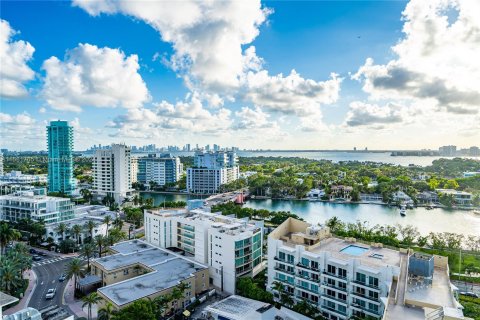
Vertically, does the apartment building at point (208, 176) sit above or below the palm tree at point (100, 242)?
above

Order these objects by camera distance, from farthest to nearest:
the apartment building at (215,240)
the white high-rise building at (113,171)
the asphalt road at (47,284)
Result: 1. the white high-rise building at (113,171)
2. the apartment building at (215,240)
3. the asphalt road at (47,284)

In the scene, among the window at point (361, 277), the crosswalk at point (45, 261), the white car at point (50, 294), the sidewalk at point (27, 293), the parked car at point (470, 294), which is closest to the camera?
the window at point (361, 277)

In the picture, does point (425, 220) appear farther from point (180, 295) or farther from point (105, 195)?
point (105, 195)

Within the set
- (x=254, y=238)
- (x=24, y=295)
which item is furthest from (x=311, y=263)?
(x=24, y=295)

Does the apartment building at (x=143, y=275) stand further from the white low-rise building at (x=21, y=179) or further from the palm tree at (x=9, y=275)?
the white low-rise building at (x=21, y=179)

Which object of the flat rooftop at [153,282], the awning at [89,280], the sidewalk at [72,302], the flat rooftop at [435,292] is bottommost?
the sidewalk at [72,302]

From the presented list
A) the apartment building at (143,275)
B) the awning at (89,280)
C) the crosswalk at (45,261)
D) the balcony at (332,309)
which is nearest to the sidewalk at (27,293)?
the crosswalk at (45,261)

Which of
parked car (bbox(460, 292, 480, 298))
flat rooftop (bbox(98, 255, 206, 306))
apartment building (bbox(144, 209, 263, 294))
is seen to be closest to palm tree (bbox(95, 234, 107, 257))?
apartment building (bbox(144, 209, 263, 294))
